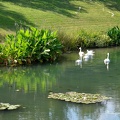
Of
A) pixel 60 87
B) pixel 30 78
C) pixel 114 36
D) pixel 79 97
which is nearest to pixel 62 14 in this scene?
pixel 114 36

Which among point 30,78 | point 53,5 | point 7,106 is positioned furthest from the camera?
point 53,5

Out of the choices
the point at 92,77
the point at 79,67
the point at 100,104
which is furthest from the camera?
the point at 79,67

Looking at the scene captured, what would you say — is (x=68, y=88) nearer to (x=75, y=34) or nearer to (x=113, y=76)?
(x=113, y=76)

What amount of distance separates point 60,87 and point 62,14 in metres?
22.3

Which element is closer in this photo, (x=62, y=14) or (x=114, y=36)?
(x=114, y=36)

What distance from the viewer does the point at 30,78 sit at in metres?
22.1

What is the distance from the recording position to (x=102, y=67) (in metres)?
24.9

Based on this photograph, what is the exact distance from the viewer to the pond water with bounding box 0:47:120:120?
15227mm

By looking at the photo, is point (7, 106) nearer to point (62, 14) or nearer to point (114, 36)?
point (114, 36)

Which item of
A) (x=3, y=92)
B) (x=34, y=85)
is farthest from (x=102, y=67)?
(x=3, y=92)

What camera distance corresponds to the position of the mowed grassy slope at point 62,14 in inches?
1458

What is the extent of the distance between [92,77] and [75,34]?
452 inches

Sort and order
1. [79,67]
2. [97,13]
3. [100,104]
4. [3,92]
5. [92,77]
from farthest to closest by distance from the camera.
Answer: [97,13] < [79,67] < [92,77] < [3,92] < [100,104]

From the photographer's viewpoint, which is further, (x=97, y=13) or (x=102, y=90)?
(x=97, y=13)
